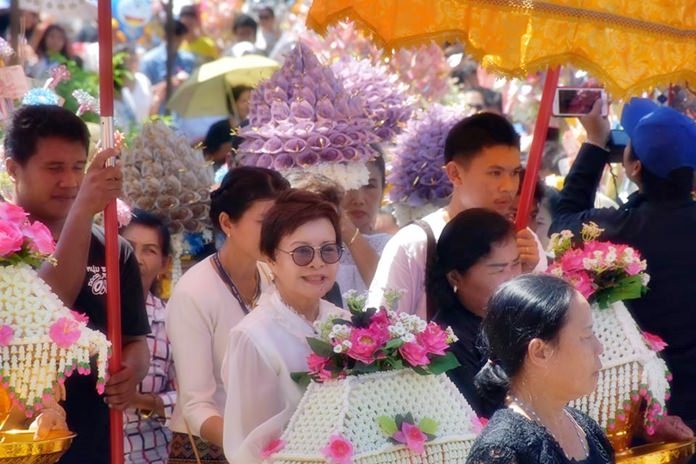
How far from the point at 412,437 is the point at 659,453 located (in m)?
1.16

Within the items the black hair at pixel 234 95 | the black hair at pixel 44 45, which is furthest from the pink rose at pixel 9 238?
the black hair at pixel 44 45

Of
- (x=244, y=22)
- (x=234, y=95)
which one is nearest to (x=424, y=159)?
(x=234, y=95)

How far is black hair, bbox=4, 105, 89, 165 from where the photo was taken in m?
4.59

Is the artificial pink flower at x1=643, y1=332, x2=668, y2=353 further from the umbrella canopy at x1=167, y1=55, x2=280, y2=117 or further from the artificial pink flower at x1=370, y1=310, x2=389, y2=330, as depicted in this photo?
the umbrella canopy at x1=167, y1=55, x2=280, y2=117

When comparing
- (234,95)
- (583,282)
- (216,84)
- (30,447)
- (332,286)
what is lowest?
(30,447)

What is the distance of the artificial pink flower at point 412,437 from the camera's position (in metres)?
3.82

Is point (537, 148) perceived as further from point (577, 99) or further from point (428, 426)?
point (428, 426)

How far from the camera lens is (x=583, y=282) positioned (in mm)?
4562

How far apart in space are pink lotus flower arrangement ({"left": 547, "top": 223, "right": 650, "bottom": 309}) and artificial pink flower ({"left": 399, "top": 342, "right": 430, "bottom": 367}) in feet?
2.76

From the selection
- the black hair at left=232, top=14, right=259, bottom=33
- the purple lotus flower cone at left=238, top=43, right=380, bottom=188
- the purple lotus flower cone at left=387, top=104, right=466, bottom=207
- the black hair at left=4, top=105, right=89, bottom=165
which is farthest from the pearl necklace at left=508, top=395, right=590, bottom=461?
the black hair at left=232, top=14, right=259, bottom=33

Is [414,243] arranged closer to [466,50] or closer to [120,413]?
[466,50]

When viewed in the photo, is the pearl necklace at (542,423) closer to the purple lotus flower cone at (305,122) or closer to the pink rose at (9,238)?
the pink rose at (9,238)

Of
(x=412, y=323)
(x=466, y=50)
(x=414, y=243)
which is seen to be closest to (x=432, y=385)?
(x=412, y=323)

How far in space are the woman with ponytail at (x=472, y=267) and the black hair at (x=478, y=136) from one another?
0.54 m
